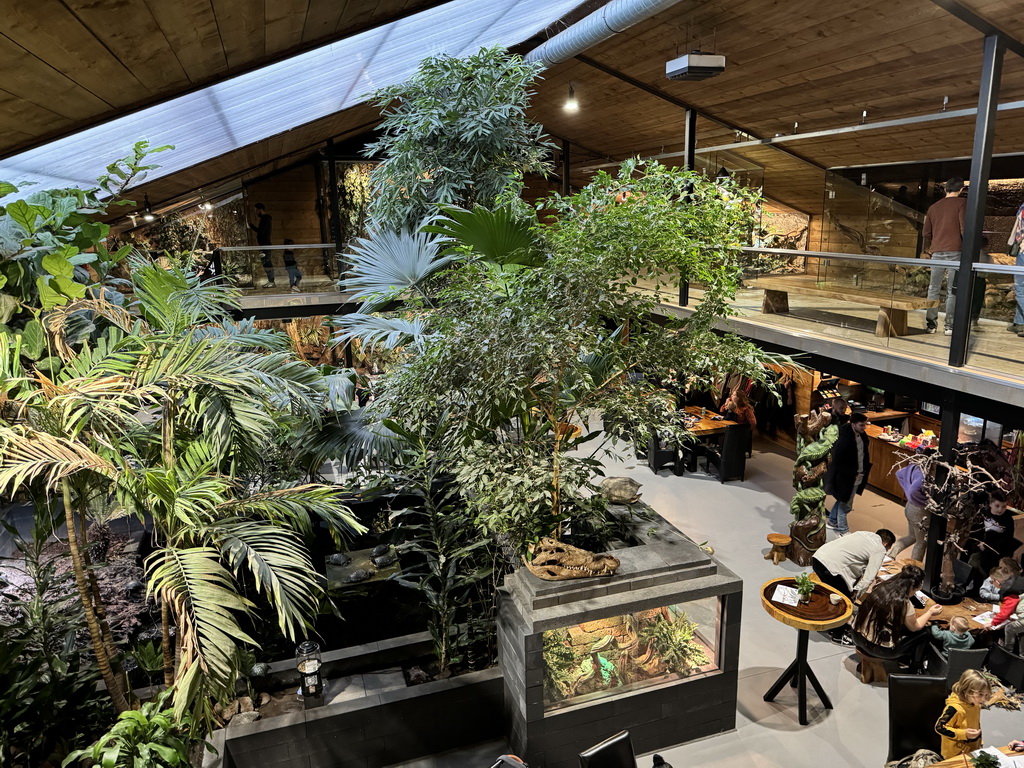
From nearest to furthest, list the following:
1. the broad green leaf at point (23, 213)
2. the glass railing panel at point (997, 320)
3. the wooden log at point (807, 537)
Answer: the broad green leaf at point (23, 213) < the glass railing panel at point (997, 320) < the wooden log at point (807, 537)

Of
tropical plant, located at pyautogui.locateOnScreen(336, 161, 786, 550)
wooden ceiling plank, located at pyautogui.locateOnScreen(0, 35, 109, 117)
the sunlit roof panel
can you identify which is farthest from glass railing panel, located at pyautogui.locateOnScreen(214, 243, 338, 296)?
wooden ceiling plank, located at pyautogui.locateOnScreen(0, 35, 109, 117)

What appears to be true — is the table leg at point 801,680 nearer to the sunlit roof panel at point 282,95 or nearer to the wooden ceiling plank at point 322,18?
the wooden ceiling plank at point 322,18

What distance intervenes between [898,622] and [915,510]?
1993mm

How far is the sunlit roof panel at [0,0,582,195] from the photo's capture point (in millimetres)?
4645

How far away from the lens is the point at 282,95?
20.7ft

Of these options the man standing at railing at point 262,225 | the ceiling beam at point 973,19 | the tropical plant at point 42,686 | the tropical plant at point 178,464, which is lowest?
the tropical plant at point 42,686

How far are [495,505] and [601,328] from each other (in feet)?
4.03

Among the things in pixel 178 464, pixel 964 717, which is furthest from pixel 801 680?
pixel 178 464

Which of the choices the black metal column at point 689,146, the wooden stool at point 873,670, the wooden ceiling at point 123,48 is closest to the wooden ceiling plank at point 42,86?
the wooden ceiling at point 123,48

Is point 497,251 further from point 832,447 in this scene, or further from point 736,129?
point 736,129

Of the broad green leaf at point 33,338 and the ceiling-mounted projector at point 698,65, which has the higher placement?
the ceiling-mounted projector at point 698,65

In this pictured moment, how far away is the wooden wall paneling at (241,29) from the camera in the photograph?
344 centimetres

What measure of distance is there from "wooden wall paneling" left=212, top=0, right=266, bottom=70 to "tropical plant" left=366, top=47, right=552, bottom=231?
1931 millimetres

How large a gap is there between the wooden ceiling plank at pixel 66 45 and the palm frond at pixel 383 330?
78.4 inches
